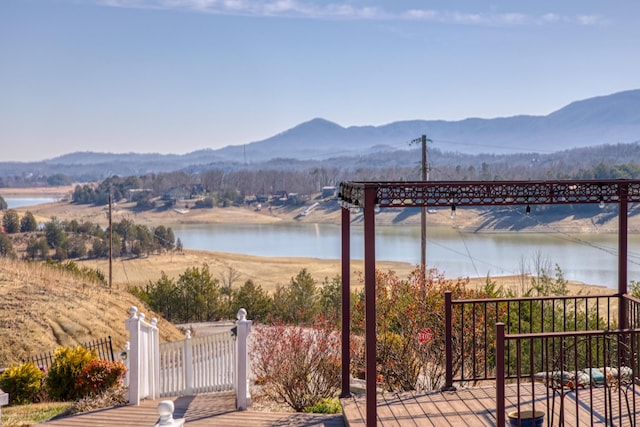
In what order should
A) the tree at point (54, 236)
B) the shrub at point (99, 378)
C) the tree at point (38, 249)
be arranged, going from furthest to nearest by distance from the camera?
the tree at point (54, 236) < the tree at point (38, 249) < the shrub at point (99, 378)

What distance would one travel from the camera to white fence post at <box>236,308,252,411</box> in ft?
22.3

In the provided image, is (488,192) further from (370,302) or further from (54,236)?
(54,236)

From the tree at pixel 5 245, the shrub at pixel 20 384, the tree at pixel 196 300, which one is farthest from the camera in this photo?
the tree at pixel 5 245

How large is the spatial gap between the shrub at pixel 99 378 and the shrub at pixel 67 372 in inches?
8.4

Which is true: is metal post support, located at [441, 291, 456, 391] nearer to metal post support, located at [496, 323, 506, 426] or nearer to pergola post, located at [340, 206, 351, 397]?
pergola post, located at [340, 206, 351, 397]

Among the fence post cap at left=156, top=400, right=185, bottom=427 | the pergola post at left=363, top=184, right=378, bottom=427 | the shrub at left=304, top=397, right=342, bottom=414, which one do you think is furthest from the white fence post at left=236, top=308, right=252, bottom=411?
the fence post cap at left=156, top=400, right=185, bottom=427

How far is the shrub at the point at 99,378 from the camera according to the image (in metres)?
7.37

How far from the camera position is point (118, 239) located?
171ft

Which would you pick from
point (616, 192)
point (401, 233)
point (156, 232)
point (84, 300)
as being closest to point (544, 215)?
point (401, 233)

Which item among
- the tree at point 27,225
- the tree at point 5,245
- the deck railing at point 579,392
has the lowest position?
the tree at point 5,245

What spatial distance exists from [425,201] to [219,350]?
3.19 meters

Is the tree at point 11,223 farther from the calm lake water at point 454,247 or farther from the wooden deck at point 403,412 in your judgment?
the wooden deck at point 403,412

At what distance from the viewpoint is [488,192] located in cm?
604

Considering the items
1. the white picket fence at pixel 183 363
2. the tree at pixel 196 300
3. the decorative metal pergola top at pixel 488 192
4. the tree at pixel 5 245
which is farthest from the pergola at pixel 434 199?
the tree at pixel 5 245
